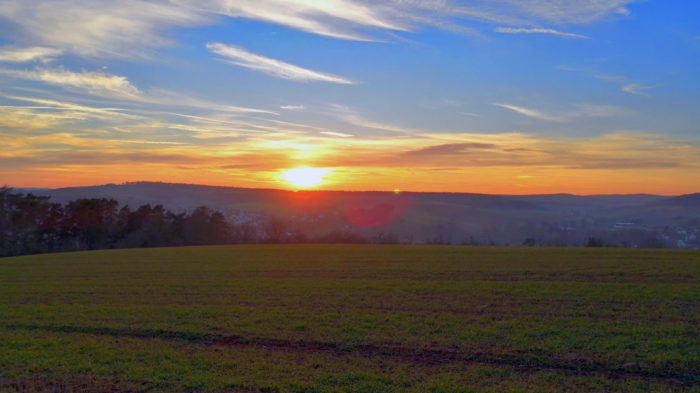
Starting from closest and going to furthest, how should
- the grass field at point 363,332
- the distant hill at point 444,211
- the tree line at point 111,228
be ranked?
the grass field at point 363,332 < the tree line at point 111,228 < the distant hill at point 444,211

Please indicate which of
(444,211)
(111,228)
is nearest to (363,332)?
(111,228)

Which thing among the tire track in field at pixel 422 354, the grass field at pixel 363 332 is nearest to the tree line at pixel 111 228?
the grass field at pixel 363 332

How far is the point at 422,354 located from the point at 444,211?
330 feet

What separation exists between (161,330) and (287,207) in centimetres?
9939

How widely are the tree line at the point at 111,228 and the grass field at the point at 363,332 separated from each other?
1718 inches

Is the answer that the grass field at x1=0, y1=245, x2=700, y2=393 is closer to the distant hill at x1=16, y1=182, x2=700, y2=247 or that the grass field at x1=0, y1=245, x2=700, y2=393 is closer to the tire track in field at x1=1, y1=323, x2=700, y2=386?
the tire track in field at x1=1, y1=323, x2=700, y2=386

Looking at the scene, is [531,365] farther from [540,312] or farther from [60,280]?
[60,280]

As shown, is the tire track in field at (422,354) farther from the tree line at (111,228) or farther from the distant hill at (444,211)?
the tree line at (111,228)

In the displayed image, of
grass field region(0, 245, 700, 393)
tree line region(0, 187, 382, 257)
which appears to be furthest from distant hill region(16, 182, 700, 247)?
grass field region(0, 245, 700, 393)

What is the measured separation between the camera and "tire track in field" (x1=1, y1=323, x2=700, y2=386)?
938cm

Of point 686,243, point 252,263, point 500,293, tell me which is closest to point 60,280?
point 252,263

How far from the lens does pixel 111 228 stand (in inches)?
2662

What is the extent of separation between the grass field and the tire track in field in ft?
0.13

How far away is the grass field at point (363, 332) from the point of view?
9.37m
